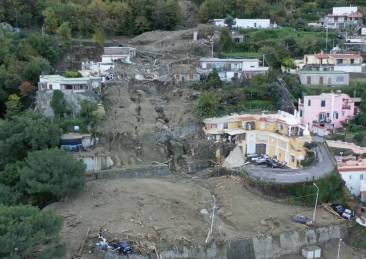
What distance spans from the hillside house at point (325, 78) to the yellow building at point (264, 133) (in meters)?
5.89

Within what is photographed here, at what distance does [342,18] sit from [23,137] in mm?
31693

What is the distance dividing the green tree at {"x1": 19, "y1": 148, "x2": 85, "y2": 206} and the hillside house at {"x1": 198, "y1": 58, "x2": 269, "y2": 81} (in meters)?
15.3

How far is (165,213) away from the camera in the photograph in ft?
83.0

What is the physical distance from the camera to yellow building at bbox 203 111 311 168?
30.4 metres

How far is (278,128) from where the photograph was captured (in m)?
31.7

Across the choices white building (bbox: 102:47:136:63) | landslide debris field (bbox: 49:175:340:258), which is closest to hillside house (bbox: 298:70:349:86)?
landslide debris field (bbox: 49:175:340:258)

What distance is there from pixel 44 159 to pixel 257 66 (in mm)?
18574

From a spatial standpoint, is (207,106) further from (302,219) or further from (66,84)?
(302,219)

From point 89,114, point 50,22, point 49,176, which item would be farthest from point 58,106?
point 50,22

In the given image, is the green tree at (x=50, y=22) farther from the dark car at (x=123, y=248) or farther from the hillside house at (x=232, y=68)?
the dark car at (x=123, y=248)

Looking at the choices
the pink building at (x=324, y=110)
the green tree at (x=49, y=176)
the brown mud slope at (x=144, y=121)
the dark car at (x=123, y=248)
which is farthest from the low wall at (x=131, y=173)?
the pink building at (x=324, y=110)

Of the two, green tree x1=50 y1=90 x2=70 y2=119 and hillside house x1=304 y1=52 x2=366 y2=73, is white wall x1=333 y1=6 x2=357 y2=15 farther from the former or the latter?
green tree x1=50 y1=90 x2=70 y2=119

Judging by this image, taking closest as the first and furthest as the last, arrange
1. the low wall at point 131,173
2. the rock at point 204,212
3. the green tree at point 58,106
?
the rock at point 204,212 → the low wall at point 131,173 → the green tree at point 58,106

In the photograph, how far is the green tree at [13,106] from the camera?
34344 millimetres
